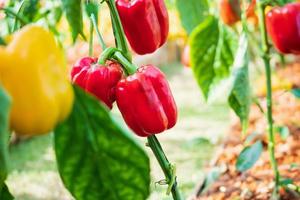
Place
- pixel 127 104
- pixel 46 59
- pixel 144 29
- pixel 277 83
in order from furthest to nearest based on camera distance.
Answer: pixel 277 83
pixel 144 29
pixel 127 104
pixel 46 59

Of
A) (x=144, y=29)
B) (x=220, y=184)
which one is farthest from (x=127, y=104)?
(x=220, y=184)

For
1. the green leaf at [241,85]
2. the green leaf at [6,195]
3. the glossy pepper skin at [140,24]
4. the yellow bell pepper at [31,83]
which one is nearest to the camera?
the yellow bell pepper at [31,83]

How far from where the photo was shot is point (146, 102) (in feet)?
2.52

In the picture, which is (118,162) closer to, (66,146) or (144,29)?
(66,146)

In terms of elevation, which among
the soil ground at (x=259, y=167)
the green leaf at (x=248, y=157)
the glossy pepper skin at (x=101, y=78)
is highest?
the glossy pepper skin at (x=101, y=78)

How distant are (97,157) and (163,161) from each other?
0.27 m

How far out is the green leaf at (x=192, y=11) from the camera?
3.94 ft

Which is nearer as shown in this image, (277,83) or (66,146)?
(66,146)

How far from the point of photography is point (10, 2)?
1145mm

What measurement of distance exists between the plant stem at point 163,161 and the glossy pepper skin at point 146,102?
1 centimetres

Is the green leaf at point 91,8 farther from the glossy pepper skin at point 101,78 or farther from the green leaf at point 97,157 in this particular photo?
the green leaf at point 97,157

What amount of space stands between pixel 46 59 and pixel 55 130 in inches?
3.1

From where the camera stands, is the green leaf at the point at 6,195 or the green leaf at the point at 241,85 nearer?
the green leaf at the point at 6,195

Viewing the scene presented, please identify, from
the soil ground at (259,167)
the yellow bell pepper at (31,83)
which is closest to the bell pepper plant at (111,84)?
the yellow bell pepper at (31,83)
